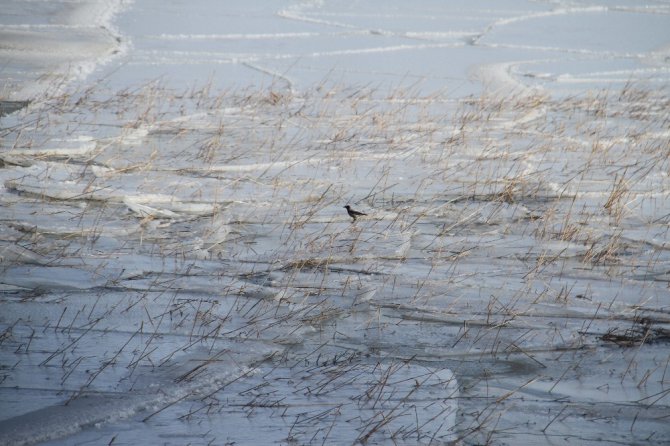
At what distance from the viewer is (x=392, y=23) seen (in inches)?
756

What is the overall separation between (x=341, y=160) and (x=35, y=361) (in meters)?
4.24

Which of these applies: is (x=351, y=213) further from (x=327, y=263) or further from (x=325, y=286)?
(x=325, y=286)

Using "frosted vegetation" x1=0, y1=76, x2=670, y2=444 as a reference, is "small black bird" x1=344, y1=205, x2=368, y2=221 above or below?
above

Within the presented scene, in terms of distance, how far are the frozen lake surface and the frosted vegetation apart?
0.05ft

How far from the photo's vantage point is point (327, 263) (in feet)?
14.5

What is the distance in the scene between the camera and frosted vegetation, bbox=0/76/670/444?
3004 mm

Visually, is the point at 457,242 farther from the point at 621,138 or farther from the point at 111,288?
the point at 621,138

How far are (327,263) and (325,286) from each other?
9.0 inches

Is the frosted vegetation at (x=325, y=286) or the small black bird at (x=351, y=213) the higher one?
the small black bird at (x=351, y=213)

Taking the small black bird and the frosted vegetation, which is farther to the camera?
the small black bird

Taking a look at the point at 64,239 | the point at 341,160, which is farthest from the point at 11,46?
the point at 64,239

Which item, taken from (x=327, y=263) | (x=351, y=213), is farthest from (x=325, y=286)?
(x=351, y=213)

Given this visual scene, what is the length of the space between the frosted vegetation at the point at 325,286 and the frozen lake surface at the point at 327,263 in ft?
0.05

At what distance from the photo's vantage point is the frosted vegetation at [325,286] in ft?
9.86
